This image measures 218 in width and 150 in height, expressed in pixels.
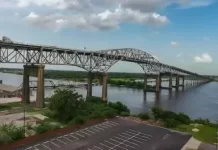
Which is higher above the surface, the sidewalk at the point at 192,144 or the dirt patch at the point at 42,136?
the dirt patch at the point at 42,136

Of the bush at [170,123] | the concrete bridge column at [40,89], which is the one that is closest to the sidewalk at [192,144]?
the bush at [170,123]

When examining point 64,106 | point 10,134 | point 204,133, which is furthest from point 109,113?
point 10,134

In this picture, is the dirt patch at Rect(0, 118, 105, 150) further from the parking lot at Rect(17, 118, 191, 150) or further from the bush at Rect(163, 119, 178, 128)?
the bush at Rect(163, 119, 178, 128)

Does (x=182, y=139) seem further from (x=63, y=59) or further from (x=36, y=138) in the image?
(x=63, y=59)

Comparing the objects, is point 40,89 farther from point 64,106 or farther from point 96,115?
point 96,115

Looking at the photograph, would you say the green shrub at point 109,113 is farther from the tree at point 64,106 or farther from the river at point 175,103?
the river at point 175,103
